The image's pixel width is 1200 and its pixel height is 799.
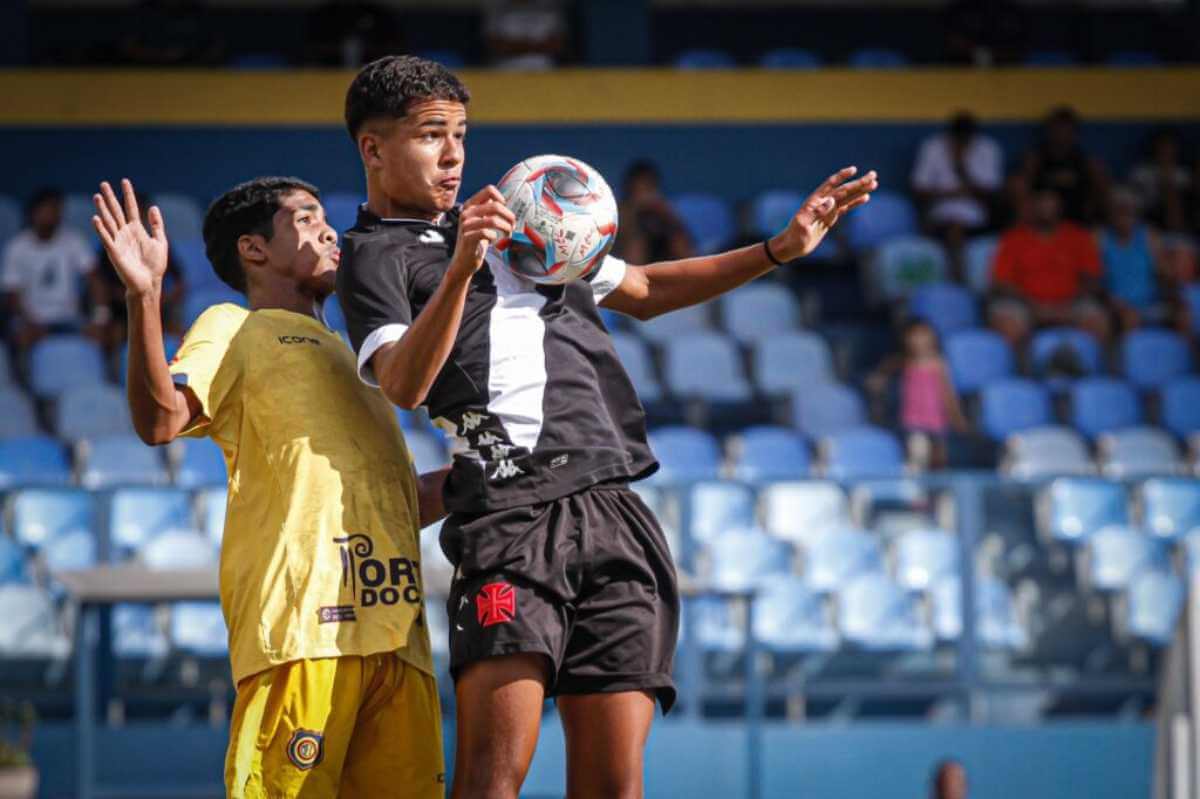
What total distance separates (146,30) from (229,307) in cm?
979

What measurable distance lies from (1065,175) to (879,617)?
195 inches

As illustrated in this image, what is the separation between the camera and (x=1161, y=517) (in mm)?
8789

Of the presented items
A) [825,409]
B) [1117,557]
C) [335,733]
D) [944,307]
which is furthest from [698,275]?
[944,307]

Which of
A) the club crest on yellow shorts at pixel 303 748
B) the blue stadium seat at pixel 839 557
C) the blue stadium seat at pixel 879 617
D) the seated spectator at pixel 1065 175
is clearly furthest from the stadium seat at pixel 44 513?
the seated spectator at pixel 1065 175

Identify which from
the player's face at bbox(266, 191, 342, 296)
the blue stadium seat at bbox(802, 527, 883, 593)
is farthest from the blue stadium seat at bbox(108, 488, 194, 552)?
the player's face at bbox(266, 191, 342, 296)

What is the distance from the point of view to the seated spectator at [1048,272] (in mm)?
11766

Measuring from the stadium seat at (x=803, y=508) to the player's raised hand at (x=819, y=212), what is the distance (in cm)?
509

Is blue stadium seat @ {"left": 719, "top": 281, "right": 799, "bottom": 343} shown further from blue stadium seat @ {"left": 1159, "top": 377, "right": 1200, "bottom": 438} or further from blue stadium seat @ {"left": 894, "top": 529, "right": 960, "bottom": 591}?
blue stadium seat @ {"left": 894, "top": 529, "right": 960, "bottom": 591}

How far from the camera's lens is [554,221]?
323cm

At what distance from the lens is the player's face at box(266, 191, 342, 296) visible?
3.61m

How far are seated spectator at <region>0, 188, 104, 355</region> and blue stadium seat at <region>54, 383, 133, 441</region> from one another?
3.60 feet

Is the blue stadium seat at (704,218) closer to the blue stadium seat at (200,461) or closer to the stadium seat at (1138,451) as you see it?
the stadium seat at (1138,451)

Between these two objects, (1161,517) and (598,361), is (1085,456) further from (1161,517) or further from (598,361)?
(598,361)

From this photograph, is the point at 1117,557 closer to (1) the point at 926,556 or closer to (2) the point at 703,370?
(1) the point at 926,556
